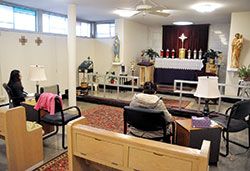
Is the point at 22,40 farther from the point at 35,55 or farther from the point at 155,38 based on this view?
the point at 155,38

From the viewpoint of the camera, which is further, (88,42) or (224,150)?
(88,42)

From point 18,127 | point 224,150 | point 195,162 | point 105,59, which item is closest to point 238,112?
point 224,150

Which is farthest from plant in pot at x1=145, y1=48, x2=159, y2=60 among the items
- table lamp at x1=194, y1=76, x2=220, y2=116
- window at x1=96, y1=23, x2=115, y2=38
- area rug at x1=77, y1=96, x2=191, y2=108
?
table lamp at x1=194, y1=76, x2=220, y2=116

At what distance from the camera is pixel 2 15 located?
499 centimetres

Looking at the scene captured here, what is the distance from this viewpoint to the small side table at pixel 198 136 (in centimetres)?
263

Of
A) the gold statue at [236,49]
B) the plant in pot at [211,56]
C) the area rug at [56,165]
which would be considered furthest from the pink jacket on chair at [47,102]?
the plant in pot at [211,56]

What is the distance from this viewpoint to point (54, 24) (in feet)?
21.1

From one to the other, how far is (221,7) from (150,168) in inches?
203

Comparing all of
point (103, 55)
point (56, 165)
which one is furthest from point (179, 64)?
point (56, 165)

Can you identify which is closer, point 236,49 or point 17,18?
point 17,18

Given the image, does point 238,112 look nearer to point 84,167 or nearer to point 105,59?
point 84,167

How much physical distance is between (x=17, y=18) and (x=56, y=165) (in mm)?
4188

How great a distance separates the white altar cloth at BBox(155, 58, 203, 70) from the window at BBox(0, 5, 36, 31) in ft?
14.8

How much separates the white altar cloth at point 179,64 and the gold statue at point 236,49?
159 centimetres
